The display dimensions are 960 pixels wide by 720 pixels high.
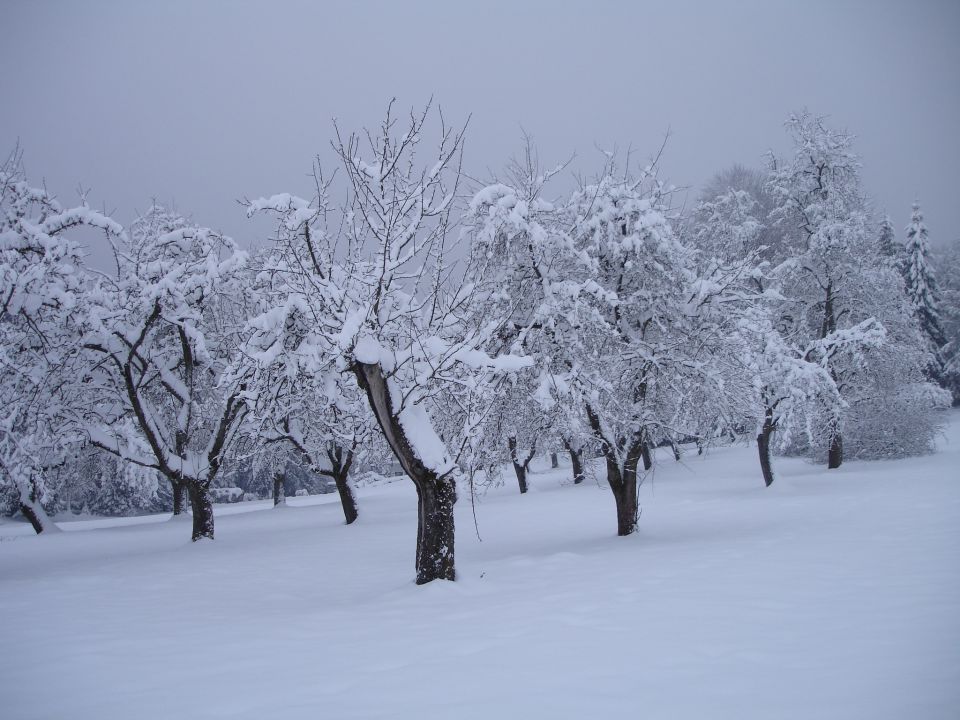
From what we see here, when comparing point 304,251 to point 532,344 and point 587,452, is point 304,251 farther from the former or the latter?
point 587,452

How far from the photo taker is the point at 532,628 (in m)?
4.99

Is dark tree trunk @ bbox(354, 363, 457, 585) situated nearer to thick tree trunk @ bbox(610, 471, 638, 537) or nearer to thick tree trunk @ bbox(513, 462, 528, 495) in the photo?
thick tree trunk @ bbox(610, 471, 638, 537)

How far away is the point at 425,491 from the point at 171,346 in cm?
1028

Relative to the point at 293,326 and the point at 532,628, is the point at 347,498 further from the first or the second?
the point at 532,628

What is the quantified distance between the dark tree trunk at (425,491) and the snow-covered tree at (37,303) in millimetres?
7822

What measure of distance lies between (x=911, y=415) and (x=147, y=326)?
2570cm

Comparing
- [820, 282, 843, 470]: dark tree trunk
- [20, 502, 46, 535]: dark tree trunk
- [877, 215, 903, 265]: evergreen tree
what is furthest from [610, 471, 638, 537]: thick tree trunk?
[877, 215, 903, 265]: evergreen tree

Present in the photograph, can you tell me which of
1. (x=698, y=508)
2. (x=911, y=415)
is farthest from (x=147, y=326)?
(x=911, y=415)

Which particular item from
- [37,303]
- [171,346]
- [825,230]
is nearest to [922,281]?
[825,230]

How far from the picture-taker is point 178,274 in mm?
12156

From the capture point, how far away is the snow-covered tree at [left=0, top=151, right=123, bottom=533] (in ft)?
35.5

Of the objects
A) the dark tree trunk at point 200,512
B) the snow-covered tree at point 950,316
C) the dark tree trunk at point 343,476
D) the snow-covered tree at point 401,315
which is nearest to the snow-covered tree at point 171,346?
the dark tree trunk at point 200,512

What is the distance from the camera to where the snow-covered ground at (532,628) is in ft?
11.2

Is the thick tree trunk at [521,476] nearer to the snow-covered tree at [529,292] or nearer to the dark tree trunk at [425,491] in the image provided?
the snow-covered tree at [529,292]
